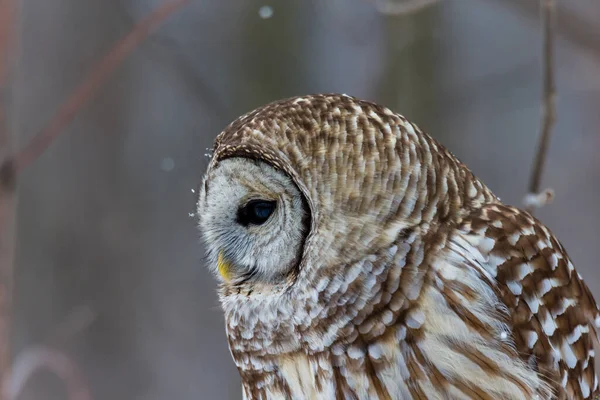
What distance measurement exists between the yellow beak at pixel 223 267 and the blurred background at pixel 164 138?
3.64 m

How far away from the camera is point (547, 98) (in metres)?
2.51

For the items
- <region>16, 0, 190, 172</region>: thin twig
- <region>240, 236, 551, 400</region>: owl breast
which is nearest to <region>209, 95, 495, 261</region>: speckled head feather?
<region>240, 236, 551, 400</region>: owl breast

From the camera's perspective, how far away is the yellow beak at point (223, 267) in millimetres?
2457

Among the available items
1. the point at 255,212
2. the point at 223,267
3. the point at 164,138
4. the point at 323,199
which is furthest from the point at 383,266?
the point at 164,138

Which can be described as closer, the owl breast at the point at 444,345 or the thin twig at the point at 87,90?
the owl breast at the point at 444,345

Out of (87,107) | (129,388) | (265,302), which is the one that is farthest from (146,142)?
(265,302)

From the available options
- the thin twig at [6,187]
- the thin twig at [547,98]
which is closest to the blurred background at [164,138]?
the thin twig at [547,98]

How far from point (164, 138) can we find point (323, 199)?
641 cm

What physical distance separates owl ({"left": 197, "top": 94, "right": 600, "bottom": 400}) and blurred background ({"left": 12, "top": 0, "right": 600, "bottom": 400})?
12.2 feet

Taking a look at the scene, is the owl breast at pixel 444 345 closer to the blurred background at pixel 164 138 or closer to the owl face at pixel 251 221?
the owl face at pixel 251 221

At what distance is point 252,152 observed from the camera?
2.21m

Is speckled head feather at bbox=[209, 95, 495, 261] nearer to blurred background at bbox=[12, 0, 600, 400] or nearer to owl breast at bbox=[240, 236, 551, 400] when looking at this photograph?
owl breast at bbox=[240, 236, 551, 400]

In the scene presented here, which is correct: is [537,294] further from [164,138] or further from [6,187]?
[164,138]

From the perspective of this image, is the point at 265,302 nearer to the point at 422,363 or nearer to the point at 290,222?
the point at 290,222
